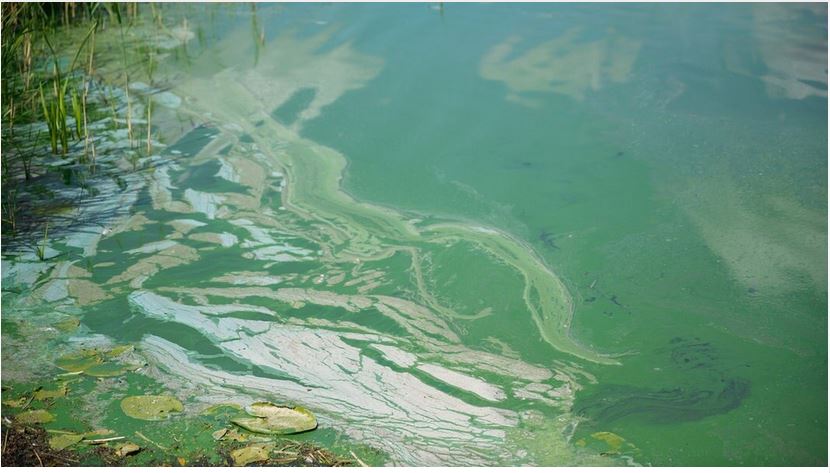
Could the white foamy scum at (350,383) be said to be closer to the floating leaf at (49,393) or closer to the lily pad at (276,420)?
the lily pad at (276,420)

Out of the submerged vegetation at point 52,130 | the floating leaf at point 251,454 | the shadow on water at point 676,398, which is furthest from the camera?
the submerged vegetation at point 52,130

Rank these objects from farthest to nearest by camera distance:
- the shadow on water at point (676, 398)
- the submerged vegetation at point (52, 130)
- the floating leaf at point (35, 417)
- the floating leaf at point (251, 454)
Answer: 1. the submerged vegetation at point (52, 130)
2. the shadow on water at point (676, 398)
3. the floating leaf at point (35, 417)
4. the floating leaf at point (251, 454)

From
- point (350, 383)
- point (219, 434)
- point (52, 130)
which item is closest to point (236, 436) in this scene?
point (219, 434)

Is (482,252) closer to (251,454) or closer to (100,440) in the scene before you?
(251,454)

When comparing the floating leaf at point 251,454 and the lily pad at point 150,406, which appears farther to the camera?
the lily pad at point 150,406

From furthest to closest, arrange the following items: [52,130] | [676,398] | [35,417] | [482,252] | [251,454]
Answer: [52,130], [482,252], [676,398], [35,417], [251,454]

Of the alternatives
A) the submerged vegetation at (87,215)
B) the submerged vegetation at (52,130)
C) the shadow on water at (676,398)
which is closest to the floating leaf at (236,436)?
the submerged vegetation at (87,215)

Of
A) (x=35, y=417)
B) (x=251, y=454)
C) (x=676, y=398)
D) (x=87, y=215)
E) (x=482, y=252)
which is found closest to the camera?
(x=251, y=454)

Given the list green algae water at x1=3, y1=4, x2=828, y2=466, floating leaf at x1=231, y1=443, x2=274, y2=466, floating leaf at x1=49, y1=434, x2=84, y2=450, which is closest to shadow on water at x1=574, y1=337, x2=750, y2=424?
green algae water at x1=3, y1=4, x2=828, y2=466
